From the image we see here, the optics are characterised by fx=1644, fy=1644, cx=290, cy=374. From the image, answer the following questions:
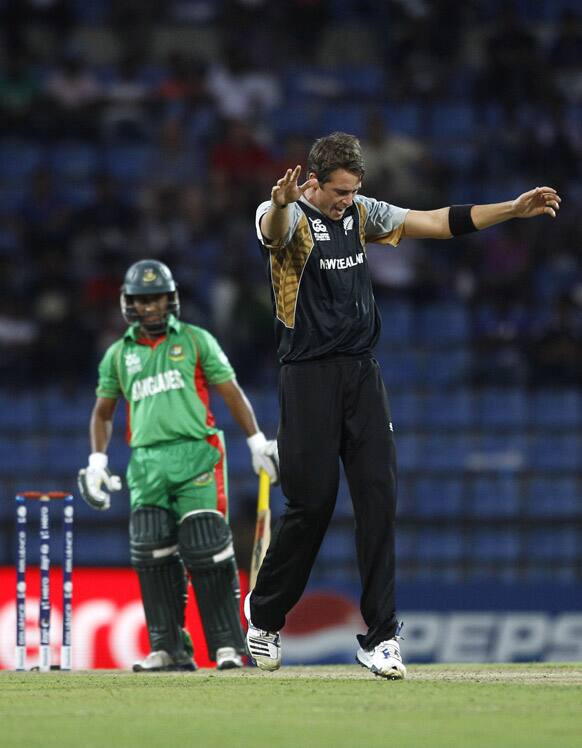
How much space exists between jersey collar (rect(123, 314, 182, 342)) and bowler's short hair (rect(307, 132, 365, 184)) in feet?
6.06

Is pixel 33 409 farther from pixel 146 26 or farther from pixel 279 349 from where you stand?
pixel 279 349

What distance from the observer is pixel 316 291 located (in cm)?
624

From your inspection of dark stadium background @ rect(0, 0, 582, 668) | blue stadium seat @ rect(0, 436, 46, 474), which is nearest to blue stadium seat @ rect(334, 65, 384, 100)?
dark stadium background @ rect(0, 0, 582, 668)

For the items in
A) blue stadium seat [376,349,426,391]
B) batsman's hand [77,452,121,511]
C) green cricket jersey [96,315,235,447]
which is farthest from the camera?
blue stadium seat [376,349,426,391]

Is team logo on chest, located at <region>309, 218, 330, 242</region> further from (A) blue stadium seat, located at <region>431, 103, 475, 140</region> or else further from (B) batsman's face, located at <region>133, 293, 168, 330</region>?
(A) blue stadium seat, located at <region>431, 103, 475, 140</region>

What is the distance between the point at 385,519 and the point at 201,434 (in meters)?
1.68

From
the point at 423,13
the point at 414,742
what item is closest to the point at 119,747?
the point at 414,742

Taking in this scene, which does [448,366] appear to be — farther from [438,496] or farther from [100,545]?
[100,545]

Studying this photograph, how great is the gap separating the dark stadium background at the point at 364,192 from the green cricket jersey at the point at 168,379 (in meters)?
3.87

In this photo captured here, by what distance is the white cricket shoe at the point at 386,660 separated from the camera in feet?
20.5

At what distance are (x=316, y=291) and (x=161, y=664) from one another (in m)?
2.29

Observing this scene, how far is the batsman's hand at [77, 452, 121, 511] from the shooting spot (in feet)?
26.0

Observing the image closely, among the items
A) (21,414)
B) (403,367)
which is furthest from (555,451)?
(21,414)

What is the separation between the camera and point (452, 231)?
21.2 ft
